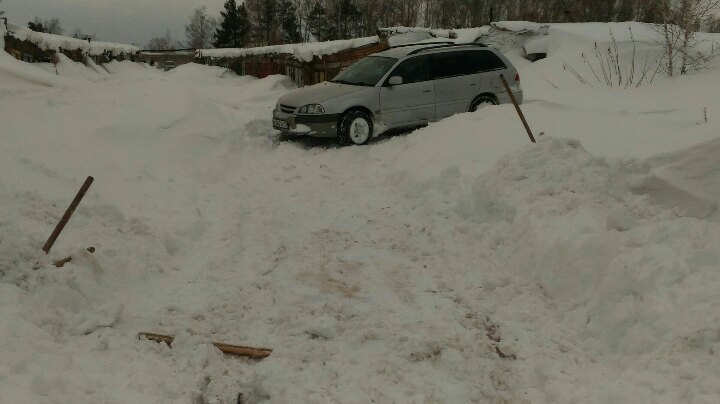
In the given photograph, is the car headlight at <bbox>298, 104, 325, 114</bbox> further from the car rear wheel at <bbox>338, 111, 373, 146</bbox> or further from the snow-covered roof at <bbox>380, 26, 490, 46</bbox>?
the snow-covered roof at <bbox>380, 26, 490, 46</bbox>

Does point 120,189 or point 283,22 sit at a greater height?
point 283,22

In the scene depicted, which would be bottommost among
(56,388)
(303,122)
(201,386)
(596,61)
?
(201,386)

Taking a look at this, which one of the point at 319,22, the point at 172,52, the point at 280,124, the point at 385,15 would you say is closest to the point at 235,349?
the point at 280,124

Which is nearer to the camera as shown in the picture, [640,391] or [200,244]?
[640,391]

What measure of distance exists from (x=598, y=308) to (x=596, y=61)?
15131 mm

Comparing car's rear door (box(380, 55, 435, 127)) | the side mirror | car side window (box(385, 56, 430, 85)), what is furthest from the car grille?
car side window (box(385, 56, 430, 85))

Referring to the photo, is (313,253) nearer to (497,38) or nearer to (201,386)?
(201,386)

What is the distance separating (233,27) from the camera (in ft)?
235

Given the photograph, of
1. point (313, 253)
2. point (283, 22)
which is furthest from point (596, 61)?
point (283, 22)

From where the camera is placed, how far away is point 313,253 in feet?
18.9

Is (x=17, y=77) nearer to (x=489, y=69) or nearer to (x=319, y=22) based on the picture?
(x=489, y=69)

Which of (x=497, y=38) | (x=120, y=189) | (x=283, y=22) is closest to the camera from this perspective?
(x=120, y=189)

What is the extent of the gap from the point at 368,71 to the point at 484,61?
265 cm

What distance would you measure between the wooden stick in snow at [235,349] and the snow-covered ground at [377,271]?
73 mm
